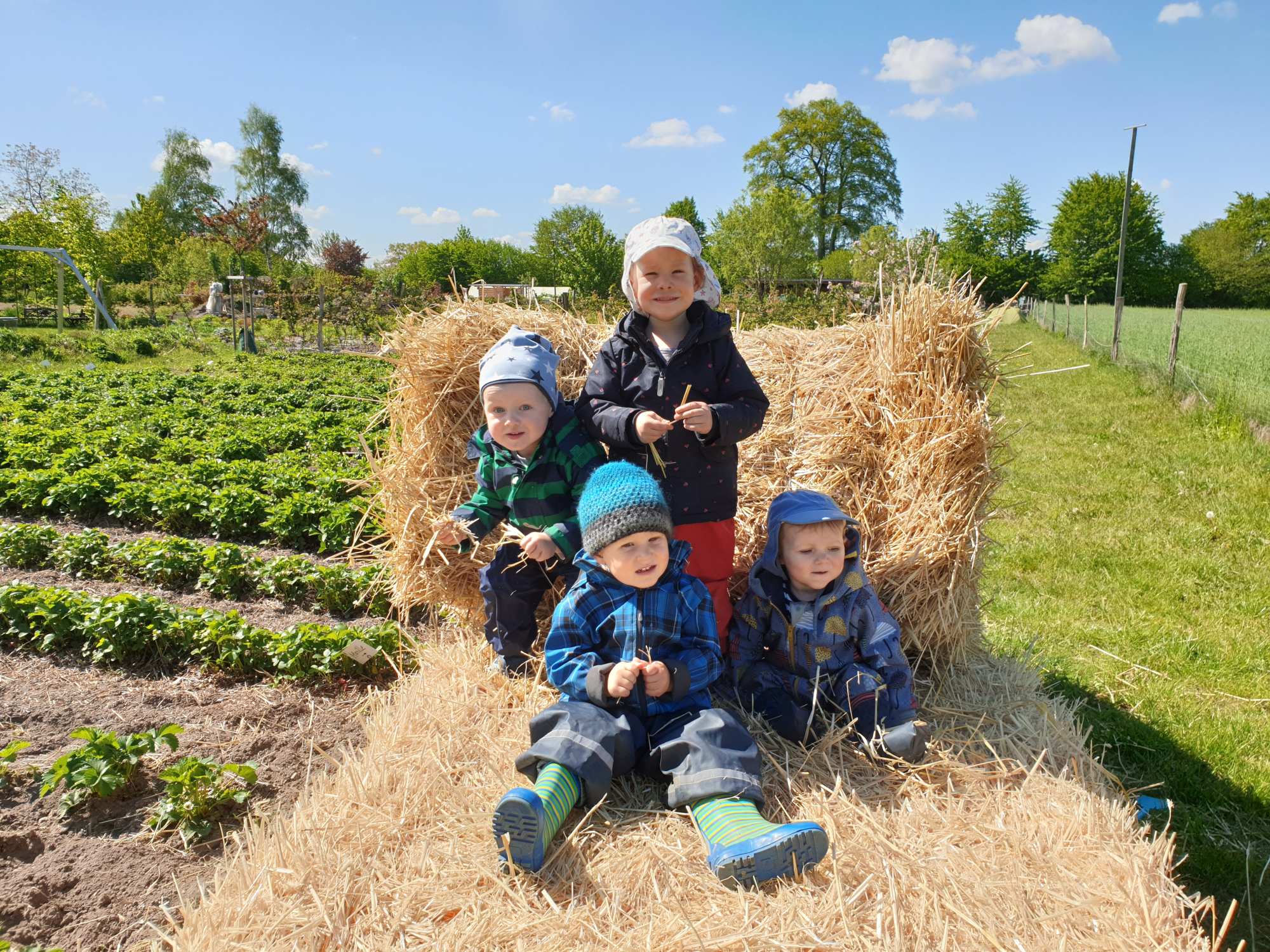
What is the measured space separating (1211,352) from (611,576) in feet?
49.7

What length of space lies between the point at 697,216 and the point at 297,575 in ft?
186

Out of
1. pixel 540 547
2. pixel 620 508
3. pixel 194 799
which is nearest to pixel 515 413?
pixel 540 547

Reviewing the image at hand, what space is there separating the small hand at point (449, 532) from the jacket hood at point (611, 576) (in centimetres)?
70

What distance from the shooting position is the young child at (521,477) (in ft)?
10.7

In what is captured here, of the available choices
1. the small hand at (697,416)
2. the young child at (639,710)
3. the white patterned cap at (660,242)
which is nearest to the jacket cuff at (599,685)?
the young child at (639,710)

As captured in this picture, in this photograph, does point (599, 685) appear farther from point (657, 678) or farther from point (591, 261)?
point (591, 261)

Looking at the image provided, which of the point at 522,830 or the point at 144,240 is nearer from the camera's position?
the point at 522,830

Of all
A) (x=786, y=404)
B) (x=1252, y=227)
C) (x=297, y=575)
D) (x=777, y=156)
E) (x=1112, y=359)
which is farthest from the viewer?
(x=1252, y=227)

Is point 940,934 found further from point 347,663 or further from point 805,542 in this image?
point 347,663

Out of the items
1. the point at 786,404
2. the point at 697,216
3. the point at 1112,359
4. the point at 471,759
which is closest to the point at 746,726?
the point at 471,759

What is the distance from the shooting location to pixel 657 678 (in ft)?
8.48

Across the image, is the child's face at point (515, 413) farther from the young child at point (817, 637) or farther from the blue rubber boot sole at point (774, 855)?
the blue rubber boot sole at point (774, 855)

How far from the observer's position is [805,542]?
2920 mm

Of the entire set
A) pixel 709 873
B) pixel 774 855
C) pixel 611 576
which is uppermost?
pixel 611 576
